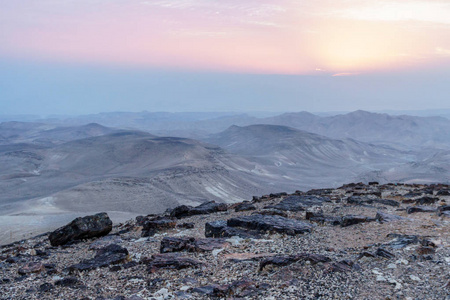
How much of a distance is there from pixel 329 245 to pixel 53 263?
6396mm

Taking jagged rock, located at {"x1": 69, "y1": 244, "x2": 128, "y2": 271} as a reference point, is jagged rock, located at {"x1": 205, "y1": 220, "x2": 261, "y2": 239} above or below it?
above

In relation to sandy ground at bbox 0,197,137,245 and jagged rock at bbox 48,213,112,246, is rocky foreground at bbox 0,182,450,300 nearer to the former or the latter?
jagged rock at bbox 48,213,112,246

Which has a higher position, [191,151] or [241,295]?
[241,295]

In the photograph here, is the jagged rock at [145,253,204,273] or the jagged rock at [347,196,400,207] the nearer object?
the jagged rock at [145,253,204,273]

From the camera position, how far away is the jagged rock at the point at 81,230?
11453 mm

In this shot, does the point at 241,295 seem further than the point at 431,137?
No

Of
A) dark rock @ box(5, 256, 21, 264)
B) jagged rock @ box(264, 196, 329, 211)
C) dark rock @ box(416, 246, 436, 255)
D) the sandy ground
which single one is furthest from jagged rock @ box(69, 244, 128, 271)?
the sandy ground

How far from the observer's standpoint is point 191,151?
7412 centimetres

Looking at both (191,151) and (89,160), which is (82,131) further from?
(191,151)

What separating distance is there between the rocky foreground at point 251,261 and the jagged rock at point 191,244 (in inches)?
0.9

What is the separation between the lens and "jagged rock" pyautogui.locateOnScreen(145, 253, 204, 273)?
7.32m

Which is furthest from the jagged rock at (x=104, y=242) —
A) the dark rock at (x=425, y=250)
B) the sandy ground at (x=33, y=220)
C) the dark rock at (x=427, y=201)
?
the sandy ground at (x=33, y=220)

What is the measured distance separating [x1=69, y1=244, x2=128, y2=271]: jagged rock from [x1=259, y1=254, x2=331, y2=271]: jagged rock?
3.23 m

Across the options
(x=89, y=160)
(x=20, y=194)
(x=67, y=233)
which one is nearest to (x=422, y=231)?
(x=67, y=233)
